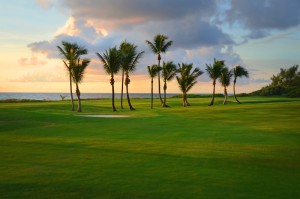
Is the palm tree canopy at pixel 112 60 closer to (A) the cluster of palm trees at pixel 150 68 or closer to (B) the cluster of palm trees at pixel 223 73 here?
(A) the cluster of palm trees at pixel 150 68

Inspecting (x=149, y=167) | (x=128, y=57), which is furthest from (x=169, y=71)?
(x=149, y=167)

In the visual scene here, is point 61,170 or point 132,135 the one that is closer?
point 61,170

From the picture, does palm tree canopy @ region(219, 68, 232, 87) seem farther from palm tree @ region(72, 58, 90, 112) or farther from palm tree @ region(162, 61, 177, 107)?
palm tree @ region(72, 58, 90, 112)

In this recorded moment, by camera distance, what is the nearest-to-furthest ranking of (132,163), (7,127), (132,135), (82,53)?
(132,163)
(132,135)
(7,127)
(82,53)

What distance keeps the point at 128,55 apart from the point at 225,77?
29925 mm

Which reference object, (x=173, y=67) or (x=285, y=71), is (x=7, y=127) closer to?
(x=173, y=67)

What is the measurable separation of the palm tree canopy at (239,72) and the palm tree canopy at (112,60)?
35.9 m

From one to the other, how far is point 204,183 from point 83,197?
→ 355 cm

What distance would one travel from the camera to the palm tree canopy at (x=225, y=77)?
251 feet

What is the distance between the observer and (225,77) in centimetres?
7706

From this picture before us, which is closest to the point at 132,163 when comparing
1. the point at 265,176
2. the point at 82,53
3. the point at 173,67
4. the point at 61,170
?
the point at 61,170

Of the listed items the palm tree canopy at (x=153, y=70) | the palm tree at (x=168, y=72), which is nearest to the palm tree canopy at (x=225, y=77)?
the palm tree at (x=168, y=72)

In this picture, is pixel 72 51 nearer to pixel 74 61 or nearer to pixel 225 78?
pixel 74 61

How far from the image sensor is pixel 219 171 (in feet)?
36.7
